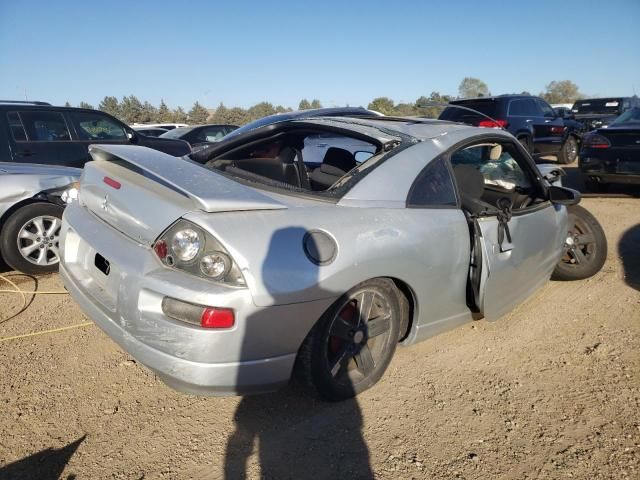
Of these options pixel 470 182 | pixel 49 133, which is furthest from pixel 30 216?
pixel 470 182

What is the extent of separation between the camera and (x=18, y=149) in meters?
5.64

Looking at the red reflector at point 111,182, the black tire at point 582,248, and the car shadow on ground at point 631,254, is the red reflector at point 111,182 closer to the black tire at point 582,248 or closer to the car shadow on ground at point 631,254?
the black tire at point 582,248

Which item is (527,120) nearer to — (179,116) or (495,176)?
(495,176)

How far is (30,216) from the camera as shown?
13.4ft

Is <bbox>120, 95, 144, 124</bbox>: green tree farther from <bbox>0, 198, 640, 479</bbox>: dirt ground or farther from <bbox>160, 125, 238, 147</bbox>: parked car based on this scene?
<bbox>0, 198, 640, 479</bbox>: dirt ground

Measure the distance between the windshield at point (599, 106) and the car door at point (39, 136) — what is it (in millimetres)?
19149

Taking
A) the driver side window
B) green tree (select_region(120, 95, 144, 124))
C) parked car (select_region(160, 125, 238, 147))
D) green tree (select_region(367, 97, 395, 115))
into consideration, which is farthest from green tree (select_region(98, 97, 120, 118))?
the driver side window

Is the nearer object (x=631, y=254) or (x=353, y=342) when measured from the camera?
(x=353, y=342)

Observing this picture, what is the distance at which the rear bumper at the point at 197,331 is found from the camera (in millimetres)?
1928

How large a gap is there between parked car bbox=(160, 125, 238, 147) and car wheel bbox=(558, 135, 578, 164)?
845cm

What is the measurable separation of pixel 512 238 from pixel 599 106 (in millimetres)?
19542

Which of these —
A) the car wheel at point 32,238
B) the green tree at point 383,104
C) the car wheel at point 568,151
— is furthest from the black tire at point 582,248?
the green tree at point 383,104

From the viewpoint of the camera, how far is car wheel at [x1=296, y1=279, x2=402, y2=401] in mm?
2275

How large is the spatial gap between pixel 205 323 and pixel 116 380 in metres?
1.17
